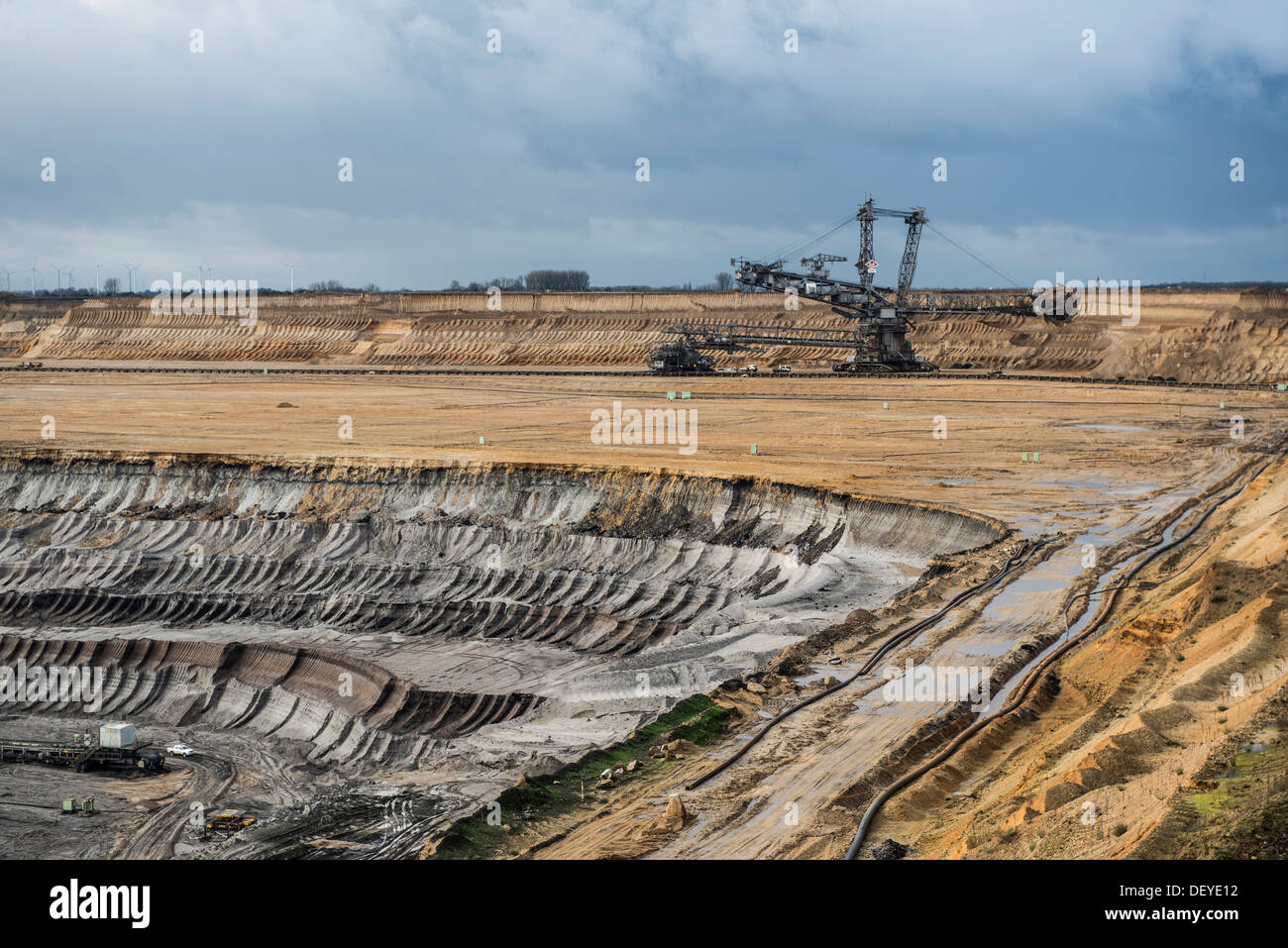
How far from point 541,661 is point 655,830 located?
47.8 feet

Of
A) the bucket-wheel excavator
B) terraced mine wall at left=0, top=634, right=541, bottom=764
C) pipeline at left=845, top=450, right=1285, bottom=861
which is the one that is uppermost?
the bucket-wheel excavator

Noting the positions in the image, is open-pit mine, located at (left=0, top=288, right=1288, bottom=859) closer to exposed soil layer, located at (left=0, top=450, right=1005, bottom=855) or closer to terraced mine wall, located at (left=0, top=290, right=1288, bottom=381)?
exposed soil layer, located at (left=0, top=450, right=1005, bottom=855)

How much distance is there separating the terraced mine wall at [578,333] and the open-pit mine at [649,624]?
14.1m

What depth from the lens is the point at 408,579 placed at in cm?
3509

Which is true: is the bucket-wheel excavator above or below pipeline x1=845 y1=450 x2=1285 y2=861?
above

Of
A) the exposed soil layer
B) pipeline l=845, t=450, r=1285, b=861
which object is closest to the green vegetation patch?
the exposed soil layer

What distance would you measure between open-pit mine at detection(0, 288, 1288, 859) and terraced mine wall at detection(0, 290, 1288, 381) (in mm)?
14077

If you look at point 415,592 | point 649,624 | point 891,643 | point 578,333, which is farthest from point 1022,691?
point 578,333

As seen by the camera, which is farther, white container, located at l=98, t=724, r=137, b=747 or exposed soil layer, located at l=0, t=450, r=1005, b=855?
exposed soil layer, located at l=0, t=450, r=1005, b=855

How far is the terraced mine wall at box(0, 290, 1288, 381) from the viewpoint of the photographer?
265ft

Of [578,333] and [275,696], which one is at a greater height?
[578,333]

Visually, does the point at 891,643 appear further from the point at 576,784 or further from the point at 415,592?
the point at 415,592

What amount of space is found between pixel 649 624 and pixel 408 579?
9.42m
